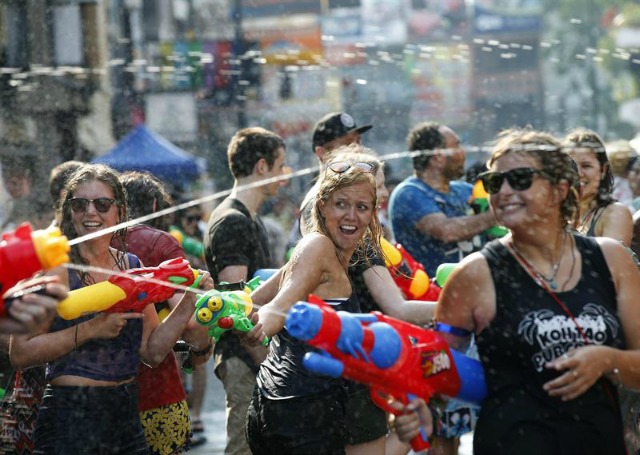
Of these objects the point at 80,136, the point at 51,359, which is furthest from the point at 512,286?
the point at 80,136

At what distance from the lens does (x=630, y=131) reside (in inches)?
1633

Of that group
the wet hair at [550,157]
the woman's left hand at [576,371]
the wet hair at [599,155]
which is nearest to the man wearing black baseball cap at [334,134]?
the wet hair at [599,155]

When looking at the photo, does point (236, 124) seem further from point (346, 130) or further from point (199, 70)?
point (346, 130)

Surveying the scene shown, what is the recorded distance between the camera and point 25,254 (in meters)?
3.57

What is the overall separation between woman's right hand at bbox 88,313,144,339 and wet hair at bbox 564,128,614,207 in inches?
97.5

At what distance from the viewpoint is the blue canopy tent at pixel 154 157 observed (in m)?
15.2

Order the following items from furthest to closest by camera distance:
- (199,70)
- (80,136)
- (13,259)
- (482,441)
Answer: (199,70)
(80,136)
(482,441)
(13,259)

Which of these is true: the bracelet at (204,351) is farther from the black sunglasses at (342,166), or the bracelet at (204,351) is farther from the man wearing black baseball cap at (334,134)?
the man wearing black baseball cap at (334,134)

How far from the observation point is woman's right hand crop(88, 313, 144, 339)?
466 centimetres

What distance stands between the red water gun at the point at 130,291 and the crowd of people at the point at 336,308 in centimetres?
8

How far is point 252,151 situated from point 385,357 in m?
3.15

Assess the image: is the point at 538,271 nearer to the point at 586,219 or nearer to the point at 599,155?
the point at 586,219

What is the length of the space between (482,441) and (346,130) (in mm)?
3324

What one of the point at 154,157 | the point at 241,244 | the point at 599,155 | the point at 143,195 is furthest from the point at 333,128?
the point at 154,157
